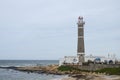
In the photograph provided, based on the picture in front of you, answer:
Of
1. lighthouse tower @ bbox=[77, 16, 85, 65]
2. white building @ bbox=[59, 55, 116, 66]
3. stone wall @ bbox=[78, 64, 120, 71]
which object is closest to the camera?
stone wall @ bbox=[78, 64, 120, 71]

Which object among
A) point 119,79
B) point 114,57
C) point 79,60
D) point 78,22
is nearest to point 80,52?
point 79,60

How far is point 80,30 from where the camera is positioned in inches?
2387

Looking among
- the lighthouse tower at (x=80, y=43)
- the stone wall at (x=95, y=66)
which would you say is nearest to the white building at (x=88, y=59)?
the lighthouse tower at (x=80, y=43)

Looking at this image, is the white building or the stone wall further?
the white building

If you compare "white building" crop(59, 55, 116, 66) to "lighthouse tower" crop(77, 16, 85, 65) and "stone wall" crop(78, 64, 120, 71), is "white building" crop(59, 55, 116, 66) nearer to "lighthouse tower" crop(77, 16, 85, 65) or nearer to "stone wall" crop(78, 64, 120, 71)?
"lighthouse tower" crop(77, 16, 85, 65)

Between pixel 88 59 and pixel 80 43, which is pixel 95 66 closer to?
pixel 80 43

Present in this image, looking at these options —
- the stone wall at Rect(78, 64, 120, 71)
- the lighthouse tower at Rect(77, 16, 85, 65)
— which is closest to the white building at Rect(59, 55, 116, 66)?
the lighthouse tower at Rect(77, 16, 85, 65)

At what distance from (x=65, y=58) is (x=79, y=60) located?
22.5 feet

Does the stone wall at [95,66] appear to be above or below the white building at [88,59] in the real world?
below

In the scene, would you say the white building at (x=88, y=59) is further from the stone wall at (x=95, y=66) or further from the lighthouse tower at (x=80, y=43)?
the stone wall at (x=95, y=66)

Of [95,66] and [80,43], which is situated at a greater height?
[80,43]

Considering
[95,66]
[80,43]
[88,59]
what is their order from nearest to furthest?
[95,66], [80,43], [88,59]

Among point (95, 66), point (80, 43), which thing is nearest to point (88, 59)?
point (80, 43)

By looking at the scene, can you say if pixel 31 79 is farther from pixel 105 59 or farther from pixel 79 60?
pixel 105 59
